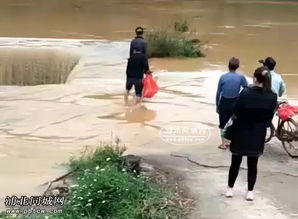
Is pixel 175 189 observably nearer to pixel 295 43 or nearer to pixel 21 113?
pixel 21 113

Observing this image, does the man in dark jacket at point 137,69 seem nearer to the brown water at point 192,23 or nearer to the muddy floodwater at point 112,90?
the muddy floodwater at point 112,90

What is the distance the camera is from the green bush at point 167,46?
720 inches

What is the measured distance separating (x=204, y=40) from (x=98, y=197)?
16376 mm

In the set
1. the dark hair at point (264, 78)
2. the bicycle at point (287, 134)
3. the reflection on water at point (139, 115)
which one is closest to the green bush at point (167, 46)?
the reflection on water at point (139, 115)

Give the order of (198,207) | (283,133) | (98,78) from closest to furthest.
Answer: (198,207) → (283,133) → (98,78)

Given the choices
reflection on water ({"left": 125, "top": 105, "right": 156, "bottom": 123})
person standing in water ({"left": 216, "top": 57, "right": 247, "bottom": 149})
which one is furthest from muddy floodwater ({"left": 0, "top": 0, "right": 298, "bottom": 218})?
person standing in water ({"left": 216, "top": 57, "right": 247, "bottom": 149})

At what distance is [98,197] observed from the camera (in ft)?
20.3

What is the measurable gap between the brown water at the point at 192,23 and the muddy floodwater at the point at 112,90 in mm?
40

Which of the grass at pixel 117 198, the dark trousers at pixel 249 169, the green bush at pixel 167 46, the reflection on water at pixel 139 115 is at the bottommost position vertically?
the reflection on water at pixel 139 115

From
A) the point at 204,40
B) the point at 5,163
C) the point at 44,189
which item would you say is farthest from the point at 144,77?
the point at 204,40

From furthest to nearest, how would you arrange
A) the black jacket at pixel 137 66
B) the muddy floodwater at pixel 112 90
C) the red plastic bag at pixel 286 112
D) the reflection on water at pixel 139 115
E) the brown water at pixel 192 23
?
1. the brown water at pixel 192 23
2. the black jacket at pixel 137 66
3. the reflection on water at pixel 139 115
4. the muddy floodwater at pixel 112 90
5. the red plastic bag at pixel 286 112

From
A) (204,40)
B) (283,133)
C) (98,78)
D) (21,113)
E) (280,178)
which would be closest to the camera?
(280,178)

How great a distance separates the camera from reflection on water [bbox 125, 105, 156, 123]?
11.3m

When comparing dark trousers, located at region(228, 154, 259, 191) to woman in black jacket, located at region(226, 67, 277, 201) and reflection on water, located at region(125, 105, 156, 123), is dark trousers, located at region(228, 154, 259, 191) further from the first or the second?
reflection on water, located at region(125, 105, 156, 123)
